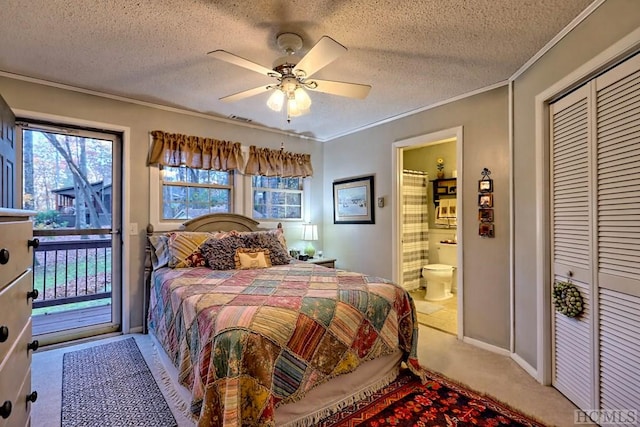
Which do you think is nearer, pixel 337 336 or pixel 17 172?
pixel 337 336

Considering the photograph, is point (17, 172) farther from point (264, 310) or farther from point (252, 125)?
point (264, 310)

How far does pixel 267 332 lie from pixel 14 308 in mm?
999

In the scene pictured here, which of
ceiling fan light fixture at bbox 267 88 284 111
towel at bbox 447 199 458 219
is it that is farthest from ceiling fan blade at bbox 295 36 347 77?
towel at bbox 447 199 458 219

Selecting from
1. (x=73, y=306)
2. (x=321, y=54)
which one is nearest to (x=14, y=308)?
(x=321, y=54)

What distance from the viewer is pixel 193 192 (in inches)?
147

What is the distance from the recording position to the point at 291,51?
7.23ft

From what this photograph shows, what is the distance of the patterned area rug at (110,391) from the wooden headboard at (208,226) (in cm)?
60

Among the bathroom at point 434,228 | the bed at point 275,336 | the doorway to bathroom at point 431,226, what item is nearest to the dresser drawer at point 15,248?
the bed at point 275,336

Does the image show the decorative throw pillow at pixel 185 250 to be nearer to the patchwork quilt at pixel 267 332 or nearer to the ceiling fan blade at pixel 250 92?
the patchwork quilt at pixel 267 332

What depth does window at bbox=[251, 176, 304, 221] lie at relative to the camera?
423 centimetres

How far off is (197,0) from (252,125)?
7.70 feet

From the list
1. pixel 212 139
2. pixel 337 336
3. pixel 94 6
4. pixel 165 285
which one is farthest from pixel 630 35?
pixel 212 139

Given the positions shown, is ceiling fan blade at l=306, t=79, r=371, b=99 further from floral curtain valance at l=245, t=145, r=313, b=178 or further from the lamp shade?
the lamp shade

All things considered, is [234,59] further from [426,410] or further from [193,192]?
[426,410]
